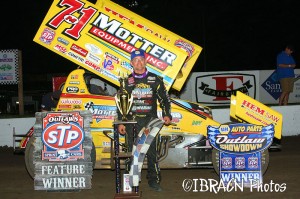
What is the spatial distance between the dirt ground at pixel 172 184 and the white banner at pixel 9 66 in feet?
16.4

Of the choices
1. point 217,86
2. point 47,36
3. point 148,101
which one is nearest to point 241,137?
point 148,101

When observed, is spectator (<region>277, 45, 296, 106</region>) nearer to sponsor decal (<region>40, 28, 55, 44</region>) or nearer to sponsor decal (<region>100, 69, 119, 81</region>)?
sponsor decal (<region>100, 69, 119, 81</region>)

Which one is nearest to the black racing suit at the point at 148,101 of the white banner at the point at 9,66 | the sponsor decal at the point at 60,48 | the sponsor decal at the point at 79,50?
the sponsor decal at the point at 79,50

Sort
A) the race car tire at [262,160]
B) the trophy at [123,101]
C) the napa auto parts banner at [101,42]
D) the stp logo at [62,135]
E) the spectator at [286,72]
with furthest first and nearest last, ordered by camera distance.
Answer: the spectator at [286,72]
the napa auto parts banner at [101,42]
the race car tire at [262,160]
the stp logo at [62,135]
the trophy at [123,101]

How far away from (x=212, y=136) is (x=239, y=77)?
8.99m

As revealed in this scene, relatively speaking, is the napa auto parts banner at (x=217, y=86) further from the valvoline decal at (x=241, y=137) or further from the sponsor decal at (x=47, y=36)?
the valvoline decal at (x=241, y=137)

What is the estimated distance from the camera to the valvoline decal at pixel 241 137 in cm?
744

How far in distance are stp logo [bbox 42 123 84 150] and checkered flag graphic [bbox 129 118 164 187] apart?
2.97 feet

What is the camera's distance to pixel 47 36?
802 cm

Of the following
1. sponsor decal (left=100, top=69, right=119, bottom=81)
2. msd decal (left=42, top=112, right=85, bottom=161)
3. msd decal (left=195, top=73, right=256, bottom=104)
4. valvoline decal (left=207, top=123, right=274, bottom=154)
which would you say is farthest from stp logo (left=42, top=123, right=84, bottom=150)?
msd decal (left=195, top=73, right=256, bottom=104)

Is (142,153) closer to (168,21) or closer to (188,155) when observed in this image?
(188,155)

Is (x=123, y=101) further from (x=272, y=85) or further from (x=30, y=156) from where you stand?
(x=272, y=85)

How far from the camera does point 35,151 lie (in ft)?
24.0

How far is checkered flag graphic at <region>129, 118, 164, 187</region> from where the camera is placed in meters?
6.72
